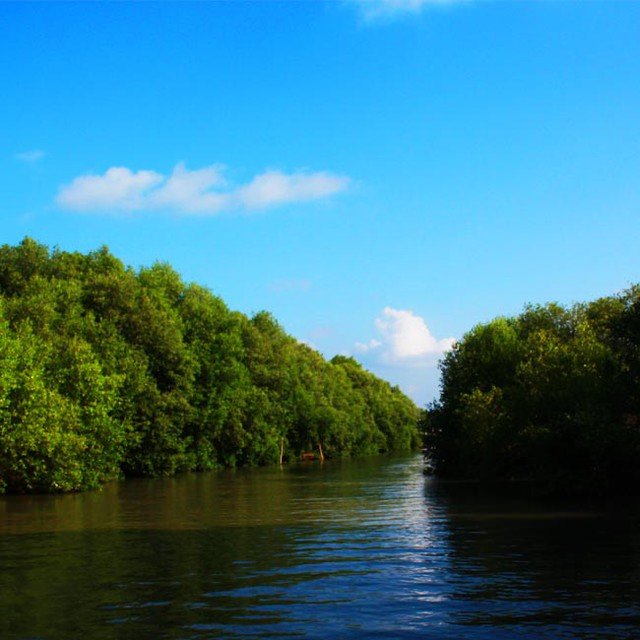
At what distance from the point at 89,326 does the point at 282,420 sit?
4298 centimetres

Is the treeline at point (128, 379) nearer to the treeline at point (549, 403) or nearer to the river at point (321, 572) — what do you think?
the river at point (321, 572)

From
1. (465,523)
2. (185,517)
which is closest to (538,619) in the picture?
(465,523)

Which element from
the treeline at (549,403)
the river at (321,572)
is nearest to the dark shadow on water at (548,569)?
the river at (321,572)

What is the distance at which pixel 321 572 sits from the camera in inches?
945

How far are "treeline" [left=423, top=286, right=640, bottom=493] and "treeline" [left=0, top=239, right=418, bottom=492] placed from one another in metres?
27.2

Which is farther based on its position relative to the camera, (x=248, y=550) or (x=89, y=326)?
(x=89, y=326)

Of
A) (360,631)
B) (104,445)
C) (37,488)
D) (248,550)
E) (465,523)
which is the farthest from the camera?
(104,445)

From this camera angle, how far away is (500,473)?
65.6 metres

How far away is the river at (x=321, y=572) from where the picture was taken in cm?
1759

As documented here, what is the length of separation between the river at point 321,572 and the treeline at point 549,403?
6.28m

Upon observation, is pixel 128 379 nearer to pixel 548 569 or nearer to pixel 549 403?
pixel 549 403

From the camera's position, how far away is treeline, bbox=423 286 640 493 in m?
44.8

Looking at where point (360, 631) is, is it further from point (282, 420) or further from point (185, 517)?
point (282, 420)

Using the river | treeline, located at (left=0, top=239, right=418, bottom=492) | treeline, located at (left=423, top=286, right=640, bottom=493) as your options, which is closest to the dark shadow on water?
the river
